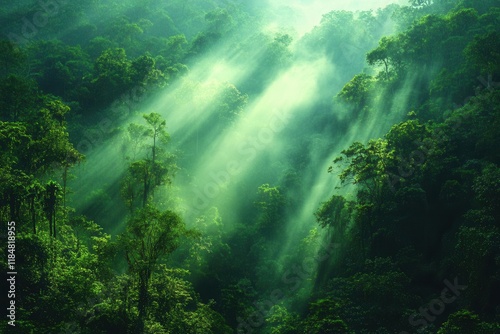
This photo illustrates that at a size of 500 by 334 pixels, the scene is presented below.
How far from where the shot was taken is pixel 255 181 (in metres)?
45.7

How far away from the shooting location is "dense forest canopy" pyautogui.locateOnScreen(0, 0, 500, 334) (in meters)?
19.7

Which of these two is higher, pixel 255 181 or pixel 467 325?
pixel 255 181

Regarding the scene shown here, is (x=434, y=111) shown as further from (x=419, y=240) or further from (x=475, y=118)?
(x=419, y=240)

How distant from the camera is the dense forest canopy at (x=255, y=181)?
19688 millimetres

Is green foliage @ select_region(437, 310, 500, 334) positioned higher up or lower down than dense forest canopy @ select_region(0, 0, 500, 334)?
lower down

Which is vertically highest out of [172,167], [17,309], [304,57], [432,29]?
[304,57]

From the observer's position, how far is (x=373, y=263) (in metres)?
22.6

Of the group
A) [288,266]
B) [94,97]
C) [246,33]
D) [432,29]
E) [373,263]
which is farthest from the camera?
Result: [246,33]

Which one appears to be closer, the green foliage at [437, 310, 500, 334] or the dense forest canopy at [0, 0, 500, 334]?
the green foliage at [437, 310, 500, 334]

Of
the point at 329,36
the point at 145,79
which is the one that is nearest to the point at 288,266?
the point at 145,79

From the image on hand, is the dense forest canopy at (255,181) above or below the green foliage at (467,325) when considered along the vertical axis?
above

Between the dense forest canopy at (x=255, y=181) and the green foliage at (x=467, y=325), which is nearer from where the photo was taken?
the green foliage at (x=467, y=325)

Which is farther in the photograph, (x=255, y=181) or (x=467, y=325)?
(x=255, y=181)

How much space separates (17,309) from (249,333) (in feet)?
45.4
